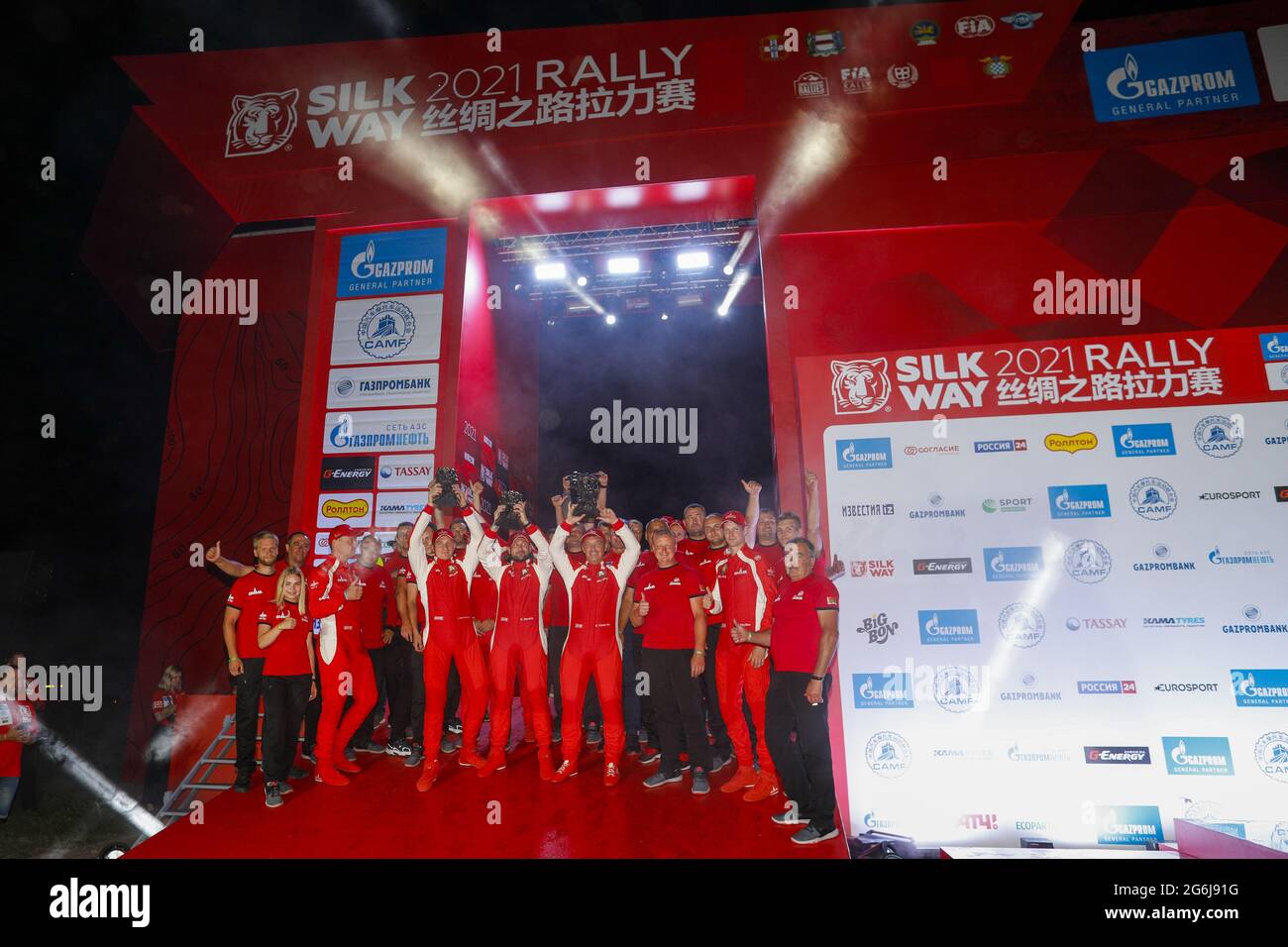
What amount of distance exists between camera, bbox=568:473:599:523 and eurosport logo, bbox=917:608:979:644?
252 cm

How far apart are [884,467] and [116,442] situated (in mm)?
8361

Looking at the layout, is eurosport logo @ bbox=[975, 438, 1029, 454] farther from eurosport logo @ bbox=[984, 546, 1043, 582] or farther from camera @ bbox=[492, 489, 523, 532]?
camera @ bbox=[492, 489, 523, 532]

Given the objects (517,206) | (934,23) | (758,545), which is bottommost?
(758,545)

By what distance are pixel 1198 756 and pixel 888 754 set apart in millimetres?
2026

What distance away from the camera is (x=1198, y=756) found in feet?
15.5

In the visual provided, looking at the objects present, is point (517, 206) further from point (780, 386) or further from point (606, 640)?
point (606, 640)

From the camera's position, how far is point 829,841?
12.3 ft

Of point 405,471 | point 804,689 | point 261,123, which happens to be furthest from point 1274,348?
point 261,123

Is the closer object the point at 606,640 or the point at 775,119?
the point at 606,640

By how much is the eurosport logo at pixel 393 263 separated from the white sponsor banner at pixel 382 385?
79 centimetres

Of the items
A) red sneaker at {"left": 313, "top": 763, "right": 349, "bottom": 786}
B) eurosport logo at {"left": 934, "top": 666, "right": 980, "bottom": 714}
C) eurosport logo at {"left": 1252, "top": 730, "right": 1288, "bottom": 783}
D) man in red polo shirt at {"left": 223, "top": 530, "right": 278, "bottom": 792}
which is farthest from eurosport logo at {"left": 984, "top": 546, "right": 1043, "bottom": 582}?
man in red polo shirt at {"left": 223, "top": 530, "right": 278, "bottom": 792}

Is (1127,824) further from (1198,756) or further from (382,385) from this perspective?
(382,385)

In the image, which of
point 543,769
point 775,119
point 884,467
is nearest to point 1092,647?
point 884,467

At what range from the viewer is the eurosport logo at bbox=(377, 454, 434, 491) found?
641cm
